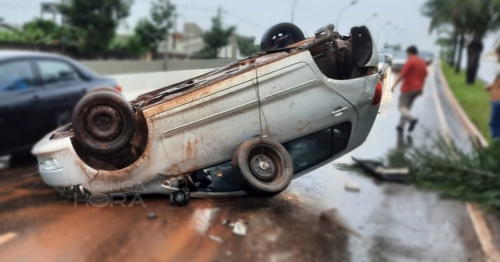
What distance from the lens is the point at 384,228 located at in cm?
344

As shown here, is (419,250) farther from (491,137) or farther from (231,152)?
(491,137)

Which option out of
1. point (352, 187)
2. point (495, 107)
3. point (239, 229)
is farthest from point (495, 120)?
point (239, 229)

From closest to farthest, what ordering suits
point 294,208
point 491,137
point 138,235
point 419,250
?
1. point 138,235
2. point 419,250
3. point 294,208
4. point 491,137

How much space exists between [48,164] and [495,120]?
14.4ft

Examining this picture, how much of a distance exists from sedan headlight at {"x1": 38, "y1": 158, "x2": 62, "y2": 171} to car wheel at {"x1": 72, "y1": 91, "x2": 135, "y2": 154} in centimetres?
27

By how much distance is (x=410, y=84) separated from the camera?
520cm

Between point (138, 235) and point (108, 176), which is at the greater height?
point (108, 176)

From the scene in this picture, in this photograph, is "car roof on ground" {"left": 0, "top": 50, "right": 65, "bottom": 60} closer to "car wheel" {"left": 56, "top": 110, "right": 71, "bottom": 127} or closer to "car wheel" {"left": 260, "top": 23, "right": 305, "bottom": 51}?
"car wheel" {"left": 56, "top": 110, "right": 71, "bottom": 127}


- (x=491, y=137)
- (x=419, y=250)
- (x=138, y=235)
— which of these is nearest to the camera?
(x=138, y=235)

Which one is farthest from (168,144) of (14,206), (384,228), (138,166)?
(384,228)

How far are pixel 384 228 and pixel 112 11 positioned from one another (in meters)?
3.72

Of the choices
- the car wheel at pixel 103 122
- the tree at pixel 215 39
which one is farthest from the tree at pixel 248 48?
the car wheel at pixel 103 122

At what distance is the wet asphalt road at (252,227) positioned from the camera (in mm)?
2834

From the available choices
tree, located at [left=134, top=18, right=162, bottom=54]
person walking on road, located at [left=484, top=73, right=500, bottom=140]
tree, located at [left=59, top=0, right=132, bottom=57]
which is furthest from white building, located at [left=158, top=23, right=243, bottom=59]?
person walking on road, located at [left=484, top=73, right=500, bottom=140]
